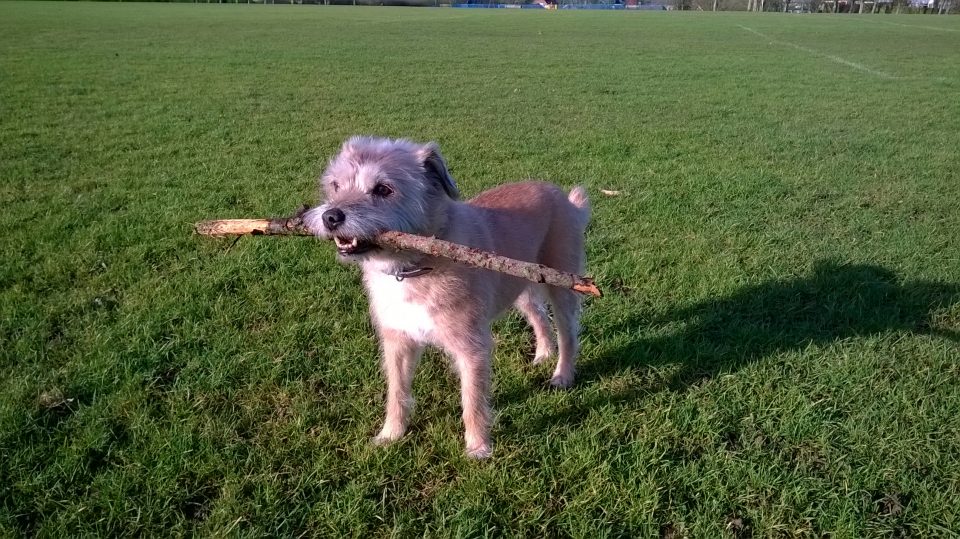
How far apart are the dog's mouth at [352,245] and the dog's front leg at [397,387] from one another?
792 millimetres

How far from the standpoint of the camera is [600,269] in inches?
238

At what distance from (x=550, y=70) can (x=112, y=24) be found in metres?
29.3

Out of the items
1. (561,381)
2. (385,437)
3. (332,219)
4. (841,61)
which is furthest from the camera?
(841,61)

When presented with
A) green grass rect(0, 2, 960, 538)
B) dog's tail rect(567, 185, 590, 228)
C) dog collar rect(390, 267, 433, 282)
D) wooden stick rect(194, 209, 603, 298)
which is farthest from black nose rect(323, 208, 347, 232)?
dog's tail rect(567, 185, 590, 228)

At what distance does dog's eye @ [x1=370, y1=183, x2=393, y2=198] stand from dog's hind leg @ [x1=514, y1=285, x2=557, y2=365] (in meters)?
1.78

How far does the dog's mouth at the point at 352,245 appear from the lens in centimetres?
316

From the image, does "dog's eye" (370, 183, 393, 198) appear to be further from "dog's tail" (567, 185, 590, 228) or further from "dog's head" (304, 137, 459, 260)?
"dog's tail" (567, 185, 590, 228)

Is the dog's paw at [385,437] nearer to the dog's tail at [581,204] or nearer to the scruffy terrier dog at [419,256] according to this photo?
the scruffy terrier dog at [419,256]

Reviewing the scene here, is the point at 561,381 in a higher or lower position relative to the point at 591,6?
lower


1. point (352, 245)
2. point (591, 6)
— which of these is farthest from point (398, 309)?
point (591, 6)

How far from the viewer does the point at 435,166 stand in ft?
11.8

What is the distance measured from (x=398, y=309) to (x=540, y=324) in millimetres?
1618

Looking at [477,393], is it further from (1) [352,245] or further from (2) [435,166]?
(2) [435,166]

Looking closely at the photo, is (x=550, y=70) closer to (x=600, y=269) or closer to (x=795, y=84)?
(x=795, y=84)
